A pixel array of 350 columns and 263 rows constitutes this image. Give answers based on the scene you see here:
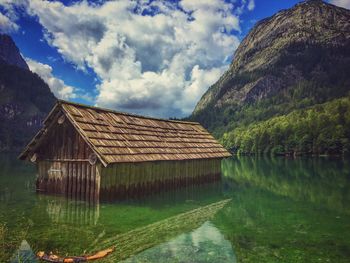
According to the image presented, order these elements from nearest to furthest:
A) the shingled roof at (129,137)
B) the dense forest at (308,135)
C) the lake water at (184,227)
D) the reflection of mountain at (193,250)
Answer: the reflection of mountain at (193,250) → the lake water at (184,227) → the shingled roof at (129,137) → the dense forest at (308,135)

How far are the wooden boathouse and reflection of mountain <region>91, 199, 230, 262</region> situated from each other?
545 cm

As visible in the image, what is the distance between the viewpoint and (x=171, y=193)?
1073 inches

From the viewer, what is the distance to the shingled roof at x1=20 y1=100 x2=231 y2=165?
2209 cm

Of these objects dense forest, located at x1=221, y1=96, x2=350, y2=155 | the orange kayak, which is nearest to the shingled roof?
the orange kayak

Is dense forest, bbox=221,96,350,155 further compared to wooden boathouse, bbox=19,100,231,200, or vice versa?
dense forest, bbox=221,96,350,155

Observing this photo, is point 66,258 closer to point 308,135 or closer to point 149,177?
point 149,177

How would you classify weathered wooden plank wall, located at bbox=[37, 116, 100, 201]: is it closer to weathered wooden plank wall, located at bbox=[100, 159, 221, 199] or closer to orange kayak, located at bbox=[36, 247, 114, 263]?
weathered wooden plank wall, located at bbox=[100, 159, 221, 199]

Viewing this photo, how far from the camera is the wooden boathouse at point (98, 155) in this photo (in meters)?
21.9

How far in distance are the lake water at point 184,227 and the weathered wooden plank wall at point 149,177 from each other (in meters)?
0.85

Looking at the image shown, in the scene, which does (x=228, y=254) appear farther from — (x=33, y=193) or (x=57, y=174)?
(x=33, y=193)

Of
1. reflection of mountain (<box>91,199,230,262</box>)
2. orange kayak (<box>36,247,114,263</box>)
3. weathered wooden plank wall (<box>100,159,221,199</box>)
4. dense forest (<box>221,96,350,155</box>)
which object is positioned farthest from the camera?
dense forest (<box>221,96,350,155</box>)

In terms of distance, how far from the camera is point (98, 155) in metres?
20.7

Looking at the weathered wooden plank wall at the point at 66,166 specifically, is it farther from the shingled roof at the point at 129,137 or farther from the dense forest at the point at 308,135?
the dense forest at the point at 308,135

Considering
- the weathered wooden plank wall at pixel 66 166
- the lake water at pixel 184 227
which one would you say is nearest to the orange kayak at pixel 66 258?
the lake water at pixel 184 227
